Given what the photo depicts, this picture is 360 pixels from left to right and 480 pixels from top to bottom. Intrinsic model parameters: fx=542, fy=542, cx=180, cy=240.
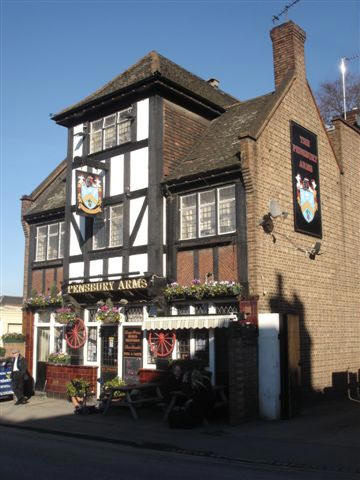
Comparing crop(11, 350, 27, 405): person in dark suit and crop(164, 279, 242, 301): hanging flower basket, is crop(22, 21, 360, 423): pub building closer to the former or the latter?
crop(164, 279, 242, 301): hanging flower basket

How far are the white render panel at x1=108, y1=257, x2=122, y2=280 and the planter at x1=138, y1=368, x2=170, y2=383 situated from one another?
310 centimetres

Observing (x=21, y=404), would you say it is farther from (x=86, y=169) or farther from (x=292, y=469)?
(x=292, y=469)

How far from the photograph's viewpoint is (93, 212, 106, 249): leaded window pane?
18000 mm

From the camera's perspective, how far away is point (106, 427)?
12531 millimetres

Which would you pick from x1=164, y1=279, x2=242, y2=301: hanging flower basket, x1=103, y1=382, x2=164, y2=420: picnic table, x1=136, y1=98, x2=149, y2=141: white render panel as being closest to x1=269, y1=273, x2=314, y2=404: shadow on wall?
x1=164, y1=279, x2=242, y2=301: hanging flower basket

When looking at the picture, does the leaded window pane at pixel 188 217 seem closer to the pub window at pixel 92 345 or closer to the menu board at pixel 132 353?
the menu board at pixel 132 353

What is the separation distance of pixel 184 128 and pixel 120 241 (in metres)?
4.33

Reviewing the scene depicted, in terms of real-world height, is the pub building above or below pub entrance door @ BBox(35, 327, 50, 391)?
above

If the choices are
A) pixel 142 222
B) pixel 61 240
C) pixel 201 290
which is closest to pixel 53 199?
pixel 61 240

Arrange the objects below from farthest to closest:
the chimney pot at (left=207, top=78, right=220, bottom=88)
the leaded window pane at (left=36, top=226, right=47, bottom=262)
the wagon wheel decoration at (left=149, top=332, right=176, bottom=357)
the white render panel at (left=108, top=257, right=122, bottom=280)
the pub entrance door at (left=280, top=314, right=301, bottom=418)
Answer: the chimney pot at (left=207, top=78, right=220, bottom=88) → the leaded window pane at (left=36, top=226, right=47, bottom=262) → the white render panel at (left=108, top=257, right=122, bottom=280) → the wagon wheel decoration at (left=149, top=332, right=176, bottom=357) → the pub entrance door at (left=280, top=314, right=301, bottom=418)

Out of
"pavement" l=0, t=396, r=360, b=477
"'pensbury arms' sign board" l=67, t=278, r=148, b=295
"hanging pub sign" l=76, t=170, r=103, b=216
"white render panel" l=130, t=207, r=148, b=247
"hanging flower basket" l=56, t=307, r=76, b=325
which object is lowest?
"pavement" l=0, t=396, r=360, b=477

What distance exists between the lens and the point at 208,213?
1570 cm

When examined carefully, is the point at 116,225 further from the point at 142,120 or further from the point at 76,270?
the point at 142,120

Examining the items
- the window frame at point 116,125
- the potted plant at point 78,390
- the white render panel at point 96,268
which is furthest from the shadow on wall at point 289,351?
the window frame at point 116,125
